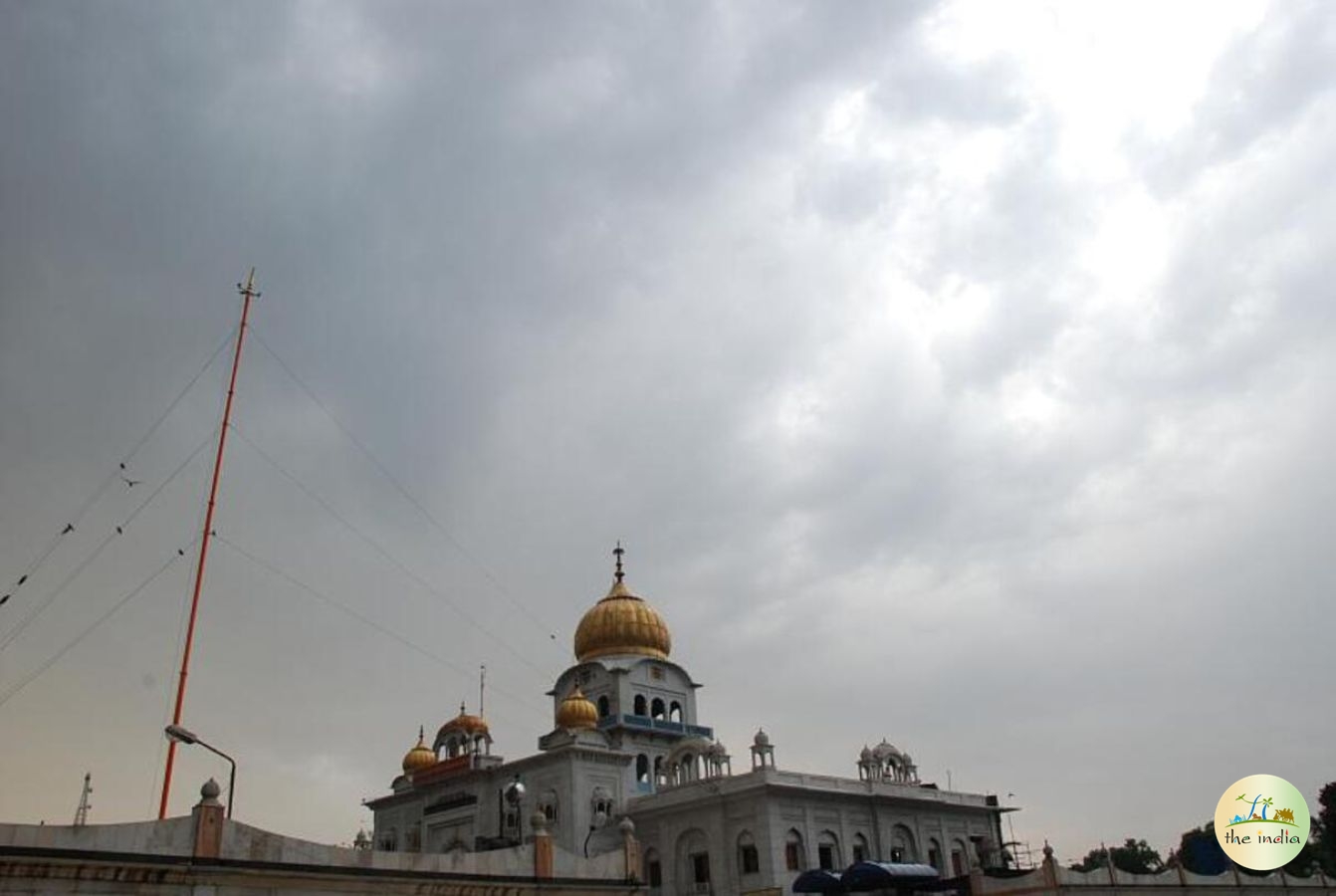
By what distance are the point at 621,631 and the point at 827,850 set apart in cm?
1777

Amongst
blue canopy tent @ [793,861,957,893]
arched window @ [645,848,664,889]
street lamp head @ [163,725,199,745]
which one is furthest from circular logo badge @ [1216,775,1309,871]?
street lamp head @ [163,725,199,745]

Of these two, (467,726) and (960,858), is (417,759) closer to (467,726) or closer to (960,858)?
(467,726)

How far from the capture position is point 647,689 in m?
58.4

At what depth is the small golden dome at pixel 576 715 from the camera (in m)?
52.6

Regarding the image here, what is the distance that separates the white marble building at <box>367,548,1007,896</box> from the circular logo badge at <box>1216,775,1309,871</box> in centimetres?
1156

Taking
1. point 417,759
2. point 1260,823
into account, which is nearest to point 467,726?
point 417,759

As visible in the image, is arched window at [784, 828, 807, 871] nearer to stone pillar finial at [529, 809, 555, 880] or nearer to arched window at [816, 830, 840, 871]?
arched window at [816, 830, 840, 871]

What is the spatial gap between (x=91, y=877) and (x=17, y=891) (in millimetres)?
1041

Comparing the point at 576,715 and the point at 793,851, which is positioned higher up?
the point at 576,715

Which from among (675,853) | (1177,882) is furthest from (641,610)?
(1177,882)

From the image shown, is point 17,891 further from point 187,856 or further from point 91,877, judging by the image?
point 187,856

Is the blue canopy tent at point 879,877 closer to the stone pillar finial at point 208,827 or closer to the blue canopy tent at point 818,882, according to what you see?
the blue canopy tent at point 818,882

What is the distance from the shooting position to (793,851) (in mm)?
44969

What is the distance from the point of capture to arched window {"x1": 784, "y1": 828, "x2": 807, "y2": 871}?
44.5 metres
